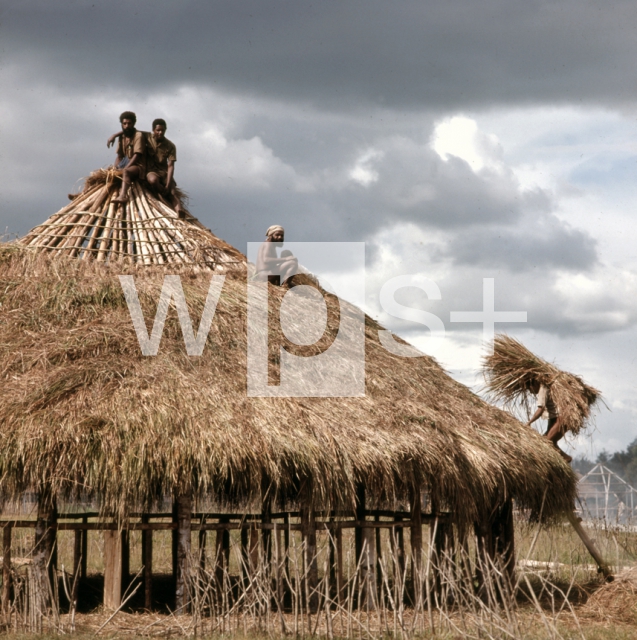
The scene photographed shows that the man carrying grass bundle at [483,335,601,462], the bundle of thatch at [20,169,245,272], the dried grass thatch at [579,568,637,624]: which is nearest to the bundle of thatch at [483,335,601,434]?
the man carrying grass bundle at [483,335,601,462]

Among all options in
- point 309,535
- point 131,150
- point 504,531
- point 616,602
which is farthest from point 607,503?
point 131,150

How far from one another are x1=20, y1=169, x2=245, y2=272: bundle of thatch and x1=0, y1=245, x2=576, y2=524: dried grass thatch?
432mm

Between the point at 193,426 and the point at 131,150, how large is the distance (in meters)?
6.17

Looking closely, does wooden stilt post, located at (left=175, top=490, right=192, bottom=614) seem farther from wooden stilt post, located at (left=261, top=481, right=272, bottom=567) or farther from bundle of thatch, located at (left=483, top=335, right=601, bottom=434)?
bundle of thatch, located at (left=483, top=335, right=601, bottom=434)

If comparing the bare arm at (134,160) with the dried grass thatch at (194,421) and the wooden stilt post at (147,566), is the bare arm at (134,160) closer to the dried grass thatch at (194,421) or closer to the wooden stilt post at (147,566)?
the dried grass thatch at (194,421)

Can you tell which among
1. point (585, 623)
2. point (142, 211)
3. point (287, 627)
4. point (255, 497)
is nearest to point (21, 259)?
point (142, 211)

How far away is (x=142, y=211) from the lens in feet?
41.4

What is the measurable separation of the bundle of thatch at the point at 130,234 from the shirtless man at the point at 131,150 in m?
0.20

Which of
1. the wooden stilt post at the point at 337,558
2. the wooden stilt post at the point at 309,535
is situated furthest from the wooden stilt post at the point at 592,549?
the wooden stilt post at the point at 309,535

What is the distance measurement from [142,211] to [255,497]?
18.1ft

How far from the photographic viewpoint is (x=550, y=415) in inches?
477

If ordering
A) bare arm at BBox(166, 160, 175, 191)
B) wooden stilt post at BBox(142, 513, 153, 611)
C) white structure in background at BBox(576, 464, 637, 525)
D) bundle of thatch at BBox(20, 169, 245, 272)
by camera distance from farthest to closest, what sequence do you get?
1. white structure in background at BBox(576, 464, 637, 525)
2. bare arm at BBox(166, 160, 175, 191)
3. bundle of thatch at BBox(20, 169, 245, 272)
4. wooden stilt post at BBox(142, 513, 153, 611)
